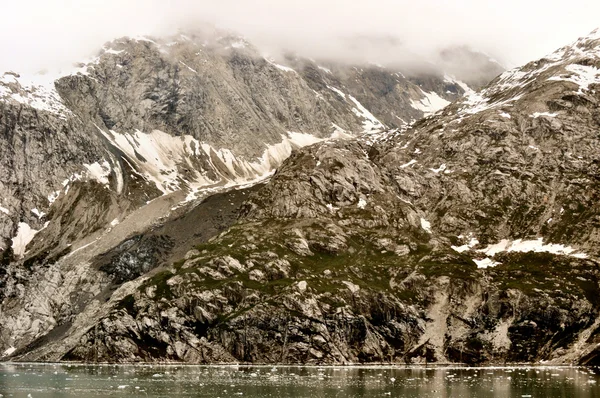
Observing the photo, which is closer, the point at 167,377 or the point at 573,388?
the point at 573,388

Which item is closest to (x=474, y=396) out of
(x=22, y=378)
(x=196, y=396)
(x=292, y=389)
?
(x=292, y=389)

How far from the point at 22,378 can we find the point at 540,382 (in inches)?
4267

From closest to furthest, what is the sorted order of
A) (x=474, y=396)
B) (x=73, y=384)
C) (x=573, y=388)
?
(x=474, y=396), (x=573, y=388), (x=73, y=384)

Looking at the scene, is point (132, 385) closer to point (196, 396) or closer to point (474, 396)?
point (196, 396)

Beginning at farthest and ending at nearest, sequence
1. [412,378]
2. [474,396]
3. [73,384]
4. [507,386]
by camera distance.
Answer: [412,378]
[73,384]
[507,386]
[474,396]

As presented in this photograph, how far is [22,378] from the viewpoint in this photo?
6260 inches

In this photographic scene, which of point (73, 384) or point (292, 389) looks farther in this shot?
point (73, 384)

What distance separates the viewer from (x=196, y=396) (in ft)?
372

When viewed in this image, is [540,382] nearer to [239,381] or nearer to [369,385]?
[369,385]

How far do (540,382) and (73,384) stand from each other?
292 ft

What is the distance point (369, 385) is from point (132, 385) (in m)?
44.0

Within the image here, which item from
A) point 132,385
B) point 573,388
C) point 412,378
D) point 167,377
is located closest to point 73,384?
point 132,385

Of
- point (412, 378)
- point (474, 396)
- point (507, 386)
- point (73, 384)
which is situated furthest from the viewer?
point (412, 378)

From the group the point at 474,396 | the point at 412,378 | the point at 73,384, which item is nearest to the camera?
the point at 474,396
